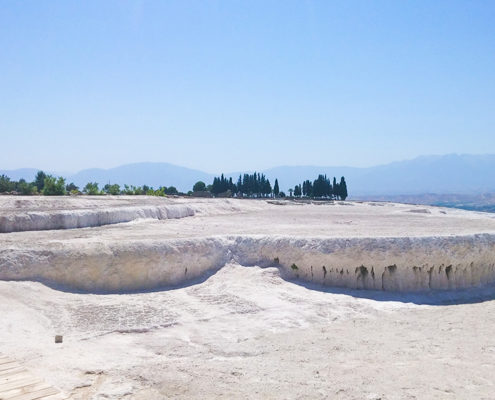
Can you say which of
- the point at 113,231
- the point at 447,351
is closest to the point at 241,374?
the point at 447,351

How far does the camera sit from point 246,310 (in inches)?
578

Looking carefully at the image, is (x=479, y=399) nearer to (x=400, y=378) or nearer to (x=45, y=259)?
A: (x=400, y=378)

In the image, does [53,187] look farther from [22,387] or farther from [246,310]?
[22,387]

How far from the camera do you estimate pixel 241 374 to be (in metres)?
10.3

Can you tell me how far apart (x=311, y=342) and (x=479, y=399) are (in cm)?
433

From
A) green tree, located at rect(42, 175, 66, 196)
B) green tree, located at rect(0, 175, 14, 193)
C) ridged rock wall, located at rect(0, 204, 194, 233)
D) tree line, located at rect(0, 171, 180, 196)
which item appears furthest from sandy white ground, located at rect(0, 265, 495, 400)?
green tree, located at rect(0, 175, 14, 193)

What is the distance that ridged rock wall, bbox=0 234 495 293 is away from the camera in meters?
16.2

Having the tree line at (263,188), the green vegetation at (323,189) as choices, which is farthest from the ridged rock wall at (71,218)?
the green vegetation at (323,189)

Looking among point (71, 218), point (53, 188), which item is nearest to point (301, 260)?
point (71, 218)

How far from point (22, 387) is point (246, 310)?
7903 mm

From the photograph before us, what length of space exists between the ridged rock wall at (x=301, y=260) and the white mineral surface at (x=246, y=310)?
5 centimetres

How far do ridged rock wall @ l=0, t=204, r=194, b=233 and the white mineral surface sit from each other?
0.08 m

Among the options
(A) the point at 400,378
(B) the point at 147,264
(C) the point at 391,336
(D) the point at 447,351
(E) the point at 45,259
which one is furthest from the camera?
(B) the point at 147,264

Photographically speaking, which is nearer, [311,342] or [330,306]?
[311,342]
